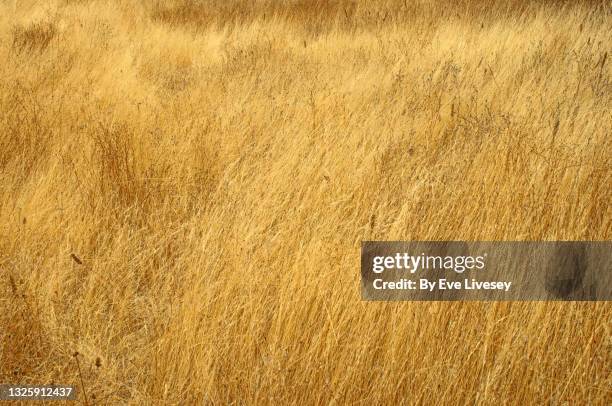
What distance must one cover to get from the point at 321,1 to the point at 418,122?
16.5 feet

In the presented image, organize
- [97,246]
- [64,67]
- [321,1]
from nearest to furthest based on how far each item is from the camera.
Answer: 1. [97,246]
2. [64,67]
3. [321,1]

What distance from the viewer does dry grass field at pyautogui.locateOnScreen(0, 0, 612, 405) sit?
61.1 inches

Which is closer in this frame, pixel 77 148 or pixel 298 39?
pixel 77 148

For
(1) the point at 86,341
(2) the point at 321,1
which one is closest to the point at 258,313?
(1) the point at 86,341

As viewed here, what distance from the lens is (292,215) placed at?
223cm

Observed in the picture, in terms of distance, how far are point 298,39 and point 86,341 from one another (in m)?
4.90

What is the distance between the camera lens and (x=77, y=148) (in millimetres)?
3027

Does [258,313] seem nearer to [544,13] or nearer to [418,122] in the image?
[418,122]

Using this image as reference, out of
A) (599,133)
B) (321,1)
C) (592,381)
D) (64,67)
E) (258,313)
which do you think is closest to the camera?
(592,381)

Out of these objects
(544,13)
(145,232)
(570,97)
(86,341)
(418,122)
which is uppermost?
(544,13)

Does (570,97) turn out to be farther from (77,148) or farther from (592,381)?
(77,148)

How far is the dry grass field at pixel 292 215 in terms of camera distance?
1553 mm

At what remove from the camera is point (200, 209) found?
232 cm

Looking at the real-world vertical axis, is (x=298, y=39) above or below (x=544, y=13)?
below
